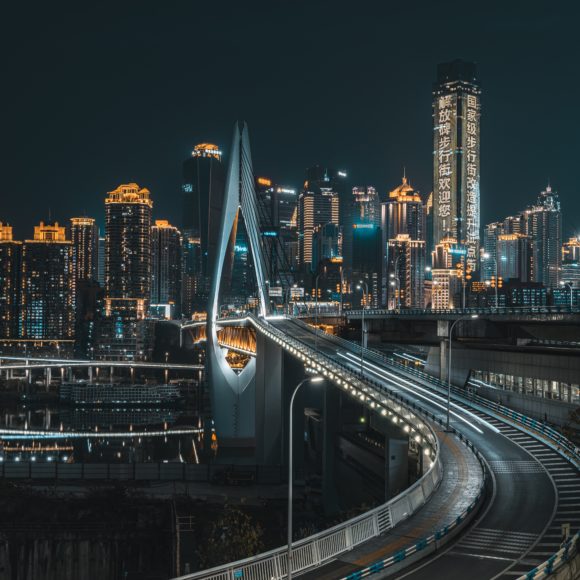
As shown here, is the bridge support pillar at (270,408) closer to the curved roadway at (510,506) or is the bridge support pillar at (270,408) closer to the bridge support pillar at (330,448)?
the bridge support pillar at (330,448)

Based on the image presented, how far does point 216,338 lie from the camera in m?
92.2

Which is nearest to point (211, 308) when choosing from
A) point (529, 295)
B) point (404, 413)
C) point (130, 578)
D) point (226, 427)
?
point (226, 427)

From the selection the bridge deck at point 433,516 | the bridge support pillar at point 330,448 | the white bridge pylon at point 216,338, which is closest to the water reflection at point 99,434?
the white bridge pylon at point 216,338

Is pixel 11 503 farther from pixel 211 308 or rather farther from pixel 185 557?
pixel 211 308

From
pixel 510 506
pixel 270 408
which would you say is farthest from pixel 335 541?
pixel 270 408

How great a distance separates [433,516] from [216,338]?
69096 mm

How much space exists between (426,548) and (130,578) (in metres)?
28.7

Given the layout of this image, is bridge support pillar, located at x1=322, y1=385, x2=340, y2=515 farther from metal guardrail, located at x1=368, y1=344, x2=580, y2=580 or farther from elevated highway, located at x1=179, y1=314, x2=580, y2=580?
elevated highway, located at x1=179, y1=314, x2=580, y2=580

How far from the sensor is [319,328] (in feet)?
284

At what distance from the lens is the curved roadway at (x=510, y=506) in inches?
798

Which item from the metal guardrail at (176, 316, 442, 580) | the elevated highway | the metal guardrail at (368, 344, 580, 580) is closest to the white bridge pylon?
the metal guardrail at (368, 344, 580, 580)

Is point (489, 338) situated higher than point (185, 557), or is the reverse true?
point (489, 338)

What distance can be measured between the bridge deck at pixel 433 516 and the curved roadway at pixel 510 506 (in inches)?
31.5

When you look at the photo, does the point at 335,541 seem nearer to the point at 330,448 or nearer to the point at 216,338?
the point at 330,448
